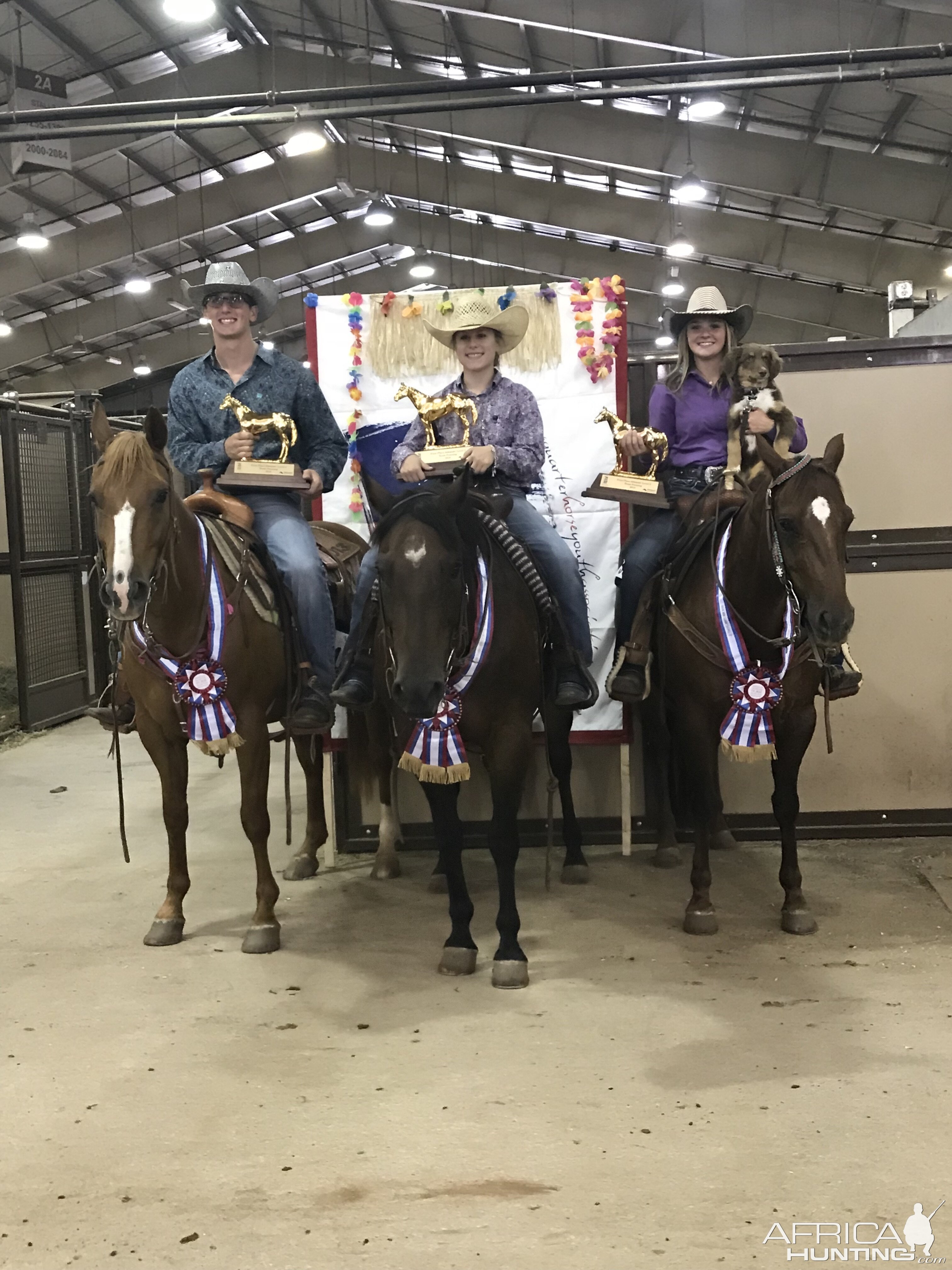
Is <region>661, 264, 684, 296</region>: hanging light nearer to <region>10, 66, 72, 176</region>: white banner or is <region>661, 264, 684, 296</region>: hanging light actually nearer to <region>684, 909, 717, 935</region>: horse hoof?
<region>10, 66, 72, 176</region>: white banner

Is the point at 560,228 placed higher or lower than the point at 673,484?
higher

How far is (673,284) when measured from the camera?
17219mm

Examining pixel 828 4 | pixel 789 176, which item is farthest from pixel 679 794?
pixel 789 176

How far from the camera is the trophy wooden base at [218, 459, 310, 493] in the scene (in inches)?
159

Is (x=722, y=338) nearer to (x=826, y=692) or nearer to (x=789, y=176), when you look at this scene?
(x=826, y=692)

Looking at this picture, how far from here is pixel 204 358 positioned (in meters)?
4.53

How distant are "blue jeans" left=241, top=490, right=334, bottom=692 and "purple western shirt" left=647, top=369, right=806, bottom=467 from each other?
5.16 feet

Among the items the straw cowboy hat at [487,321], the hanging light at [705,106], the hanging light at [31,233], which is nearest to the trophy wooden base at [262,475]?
the straw cowboy hat at [487,321]

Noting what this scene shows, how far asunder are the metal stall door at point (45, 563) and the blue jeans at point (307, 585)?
16.8 ft

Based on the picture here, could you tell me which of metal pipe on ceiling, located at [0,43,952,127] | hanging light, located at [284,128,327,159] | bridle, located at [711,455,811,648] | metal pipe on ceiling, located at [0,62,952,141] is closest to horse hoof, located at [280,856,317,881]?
bridle, located at [711,455,811,648]

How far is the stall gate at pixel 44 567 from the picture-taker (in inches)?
331

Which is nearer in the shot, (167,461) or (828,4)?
(167,461)

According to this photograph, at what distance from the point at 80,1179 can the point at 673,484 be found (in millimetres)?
3321

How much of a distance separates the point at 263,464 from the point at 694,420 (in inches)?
70.4
